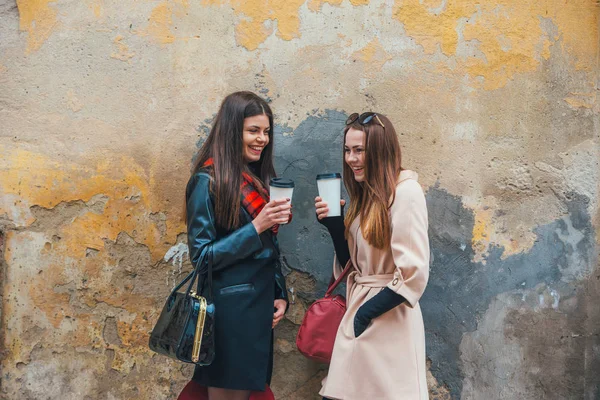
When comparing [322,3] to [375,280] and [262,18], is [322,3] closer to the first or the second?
[262,18]

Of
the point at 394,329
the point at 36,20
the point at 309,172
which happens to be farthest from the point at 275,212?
the point at 36,20

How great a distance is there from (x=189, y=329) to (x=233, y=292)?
23 centimetres

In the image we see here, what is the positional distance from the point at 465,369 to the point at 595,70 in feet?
5.33

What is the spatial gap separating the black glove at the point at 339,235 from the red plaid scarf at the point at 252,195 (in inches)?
9.2

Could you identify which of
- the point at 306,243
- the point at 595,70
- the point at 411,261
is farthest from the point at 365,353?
the point at 595,70

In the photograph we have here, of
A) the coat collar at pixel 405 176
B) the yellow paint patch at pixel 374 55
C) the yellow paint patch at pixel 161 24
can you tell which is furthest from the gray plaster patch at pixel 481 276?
the yellow paint patch at pixel 161 24

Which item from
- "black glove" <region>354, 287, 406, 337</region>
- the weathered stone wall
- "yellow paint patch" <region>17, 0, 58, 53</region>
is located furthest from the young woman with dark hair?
"yellow paint patch" <region>17, 0, 58, 53</region>

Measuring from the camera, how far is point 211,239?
7.85ft

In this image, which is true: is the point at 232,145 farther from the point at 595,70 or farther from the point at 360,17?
the point at 595,70

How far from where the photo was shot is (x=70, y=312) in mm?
3055

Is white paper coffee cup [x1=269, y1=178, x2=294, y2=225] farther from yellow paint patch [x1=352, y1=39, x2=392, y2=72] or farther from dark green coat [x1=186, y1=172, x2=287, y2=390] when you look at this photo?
yellow paint patch [x1=352, y1=39, x2=392, y2=72]

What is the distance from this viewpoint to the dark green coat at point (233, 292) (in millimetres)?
2385

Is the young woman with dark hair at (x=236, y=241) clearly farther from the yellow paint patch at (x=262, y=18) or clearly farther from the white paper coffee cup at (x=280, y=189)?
the yellow paint patch at (x=262, y=18)

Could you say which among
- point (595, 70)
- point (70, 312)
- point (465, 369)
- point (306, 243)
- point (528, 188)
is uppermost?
point (595, 70)
